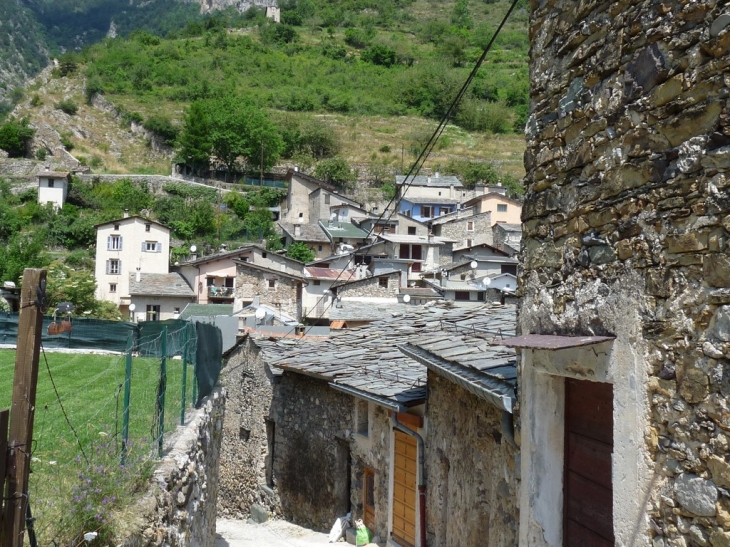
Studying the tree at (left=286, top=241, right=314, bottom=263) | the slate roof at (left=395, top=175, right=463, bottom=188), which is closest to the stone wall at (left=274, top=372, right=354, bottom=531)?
the tree at (left=286, top=241, right=314, bottom=263)

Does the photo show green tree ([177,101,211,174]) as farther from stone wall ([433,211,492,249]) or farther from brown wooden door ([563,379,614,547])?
brown wooden door ([563,379,614,547])

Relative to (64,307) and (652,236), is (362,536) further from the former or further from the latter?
(652,236)

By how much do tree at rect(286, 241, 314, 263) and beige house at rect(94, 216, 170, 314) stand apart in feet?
25.3

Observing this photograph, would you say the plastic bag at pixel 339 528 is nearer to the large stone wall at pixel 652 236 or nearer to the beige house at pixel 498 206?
the large stone wall at pixel 652 236

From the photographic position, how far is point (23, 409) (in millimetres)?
3623

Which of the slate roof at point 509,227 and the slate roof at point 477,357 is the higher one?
the slate roof at point 509,227

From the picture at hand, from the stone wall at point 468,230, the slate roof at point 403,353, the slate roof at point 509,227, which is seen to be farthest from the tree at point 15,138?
the slate roof at point 403,353

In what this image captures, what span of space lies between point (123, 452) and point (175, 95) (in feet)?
298

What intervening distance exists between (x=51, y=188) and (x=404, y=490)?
171 feet

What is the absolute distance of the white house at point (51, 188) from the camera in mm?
54219

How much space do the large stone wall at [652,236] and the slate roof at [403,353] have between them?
4.78 feet

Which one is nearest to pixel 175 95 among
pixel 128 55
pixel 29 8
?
pixel 128 55

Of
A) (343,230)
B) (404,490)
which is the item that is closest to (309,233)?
(343,230)

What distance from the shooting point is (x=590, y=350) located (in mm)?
3783
